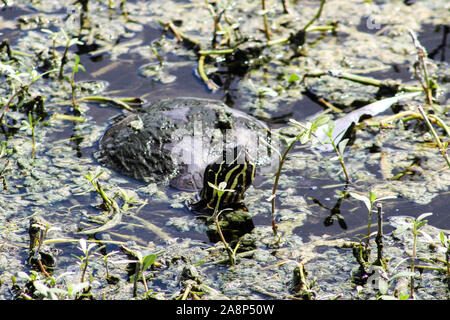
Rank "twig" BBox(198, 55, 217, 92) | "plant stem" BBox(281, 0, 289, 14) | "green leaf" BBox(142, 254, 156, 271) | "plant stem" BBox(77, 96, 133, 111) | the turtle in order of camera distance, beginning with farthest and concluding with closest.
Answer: "plant stem" BBox(281, 0, 289, 14), "twig" BBox(198, 55, 217, 92), "plant stem" BBox(77, 96, 133, 111), the turtle, "green leaf" BBox(142, 254, 156, 271)

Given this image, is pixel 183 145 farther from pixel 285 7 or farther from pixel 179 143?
pixel 285 7

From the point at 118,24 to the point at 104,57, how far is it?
532 mm

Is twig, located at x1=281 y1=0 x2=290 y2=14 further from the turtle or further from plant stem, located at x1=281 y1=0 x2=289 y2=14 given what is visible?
the turtle

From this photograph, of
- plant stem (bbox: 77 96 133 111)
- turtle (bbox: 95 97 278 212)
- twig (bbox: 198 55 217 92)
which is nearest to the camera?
turtle (bbox: 95 97 278 212)

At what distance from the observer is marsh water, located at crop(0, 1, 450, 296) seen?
3.10 meters

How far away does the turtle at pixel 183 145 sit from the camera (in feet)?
11.0

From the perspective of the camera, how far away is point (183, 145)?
3.42 m

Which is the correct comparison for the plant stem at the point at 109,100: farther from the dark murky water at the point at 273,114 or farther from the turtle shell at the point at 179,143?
the turtle shell at the point at 179,143

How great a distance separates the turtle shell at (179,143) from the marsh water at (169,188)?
9 cm

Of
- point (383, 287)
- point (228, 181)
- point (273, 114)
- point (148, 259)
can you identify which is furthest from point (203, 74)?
point (383, 287)

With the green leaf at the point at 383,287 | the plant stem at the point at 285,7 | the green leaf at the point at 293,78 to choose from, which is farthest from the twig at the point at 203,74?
the green leaf at the point at 383,287

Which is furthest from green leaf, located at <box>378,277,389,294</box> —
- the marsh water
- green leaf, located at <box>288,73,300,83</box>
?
green leaf, located at <box>288,73,300,83</box>

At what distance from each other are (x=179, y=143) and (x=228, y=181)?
0.50m
